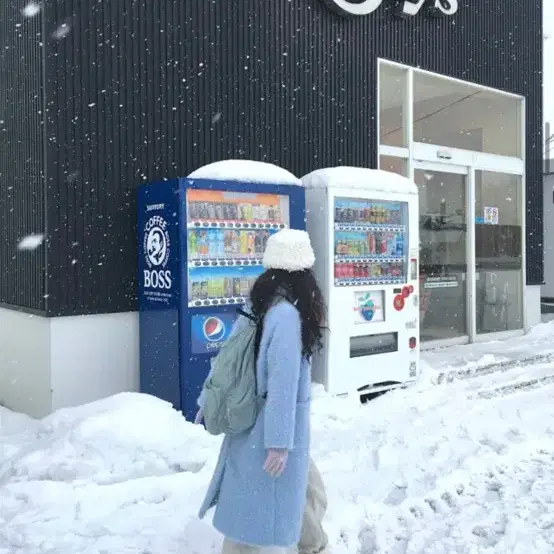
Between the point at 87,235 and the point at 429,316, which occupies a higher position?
the point at 87,235

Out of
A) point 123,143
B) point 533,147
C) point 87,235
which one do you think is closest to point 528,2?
point 533,147

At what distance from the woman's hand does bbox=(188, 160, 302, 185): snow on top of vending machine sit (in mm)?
3536

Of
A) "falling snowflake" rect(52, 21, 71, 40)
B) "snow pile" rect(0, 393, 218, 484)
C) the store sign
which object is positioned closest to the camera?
"snow pile" rect(0, 393, 218, 484)

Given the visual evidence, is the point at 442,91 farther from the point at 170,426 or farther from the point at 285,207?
the point at 170,426

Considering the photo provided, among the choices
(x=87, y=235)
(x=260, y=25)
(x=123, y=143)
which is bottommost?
(x=87, y=235)

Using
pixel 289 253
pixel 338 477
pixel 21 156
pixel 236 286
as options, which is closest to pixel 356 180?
pixel 236 286

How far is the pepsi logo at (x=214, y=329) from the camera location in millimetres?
5801

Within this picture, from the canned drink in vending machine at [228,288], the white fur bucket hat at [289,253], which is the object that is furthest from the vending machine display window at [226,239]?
the white fur bucket hat at [289,253]

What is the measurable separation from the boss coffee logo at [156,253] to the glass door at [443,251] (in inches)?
177

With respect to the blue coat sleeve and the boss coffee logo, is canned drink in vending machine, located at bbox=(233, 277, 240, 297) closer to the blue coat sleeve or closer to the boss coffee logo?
the boss coffee logo

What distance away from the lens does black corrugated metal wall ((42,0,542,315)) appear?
20.0ft

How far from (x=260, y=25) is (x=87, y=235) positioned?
3.14 meters

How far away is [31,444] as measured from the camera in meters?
5.37

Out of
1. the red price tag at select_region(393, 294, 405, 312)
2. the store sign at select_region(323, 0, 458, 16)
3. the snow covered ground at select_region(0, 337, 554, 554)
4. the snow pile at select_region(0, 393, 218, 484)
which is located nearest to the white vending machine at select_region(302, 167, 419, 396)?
the red price tag at select_region(393, 294, 405, 312)
